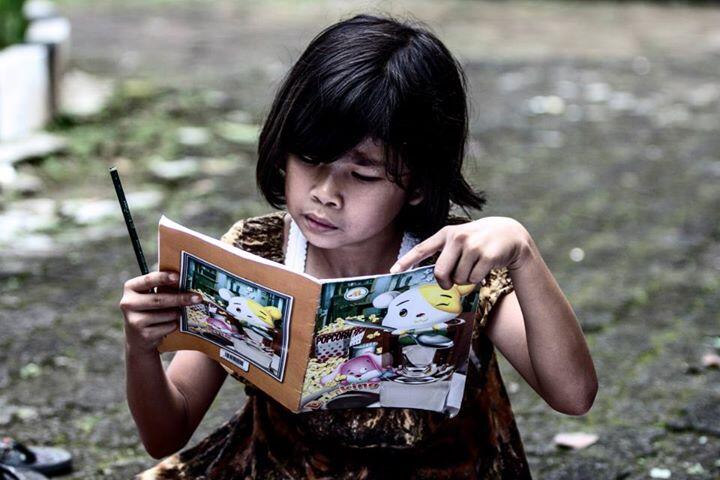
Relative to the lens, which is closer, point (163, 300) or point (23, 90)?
point (163, 300)

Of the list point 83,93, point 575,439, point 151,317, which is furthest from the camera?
point 83,93

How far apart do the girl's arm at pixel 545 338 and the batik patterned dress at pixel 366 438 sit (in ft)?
0.18

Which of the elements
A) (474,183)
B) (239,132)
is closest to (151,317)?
(474,183)

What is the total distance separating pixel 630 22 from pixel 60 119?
558 centimetres

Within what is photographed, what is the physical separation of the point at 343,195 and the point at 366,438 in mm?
397

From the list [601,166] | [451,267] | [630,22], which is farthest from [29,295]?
[630,22]

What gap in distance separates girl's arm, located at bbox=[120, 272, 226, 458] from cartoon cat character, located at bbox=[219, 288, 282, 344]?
66mm

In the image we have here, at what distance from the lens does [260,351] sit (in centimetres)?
163

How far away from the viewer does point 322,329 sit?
1560mm

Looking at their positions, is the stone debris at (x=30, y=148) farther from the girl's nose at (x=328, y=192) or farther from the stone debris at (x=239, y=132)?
the girl's nose at (x=328, y=192)

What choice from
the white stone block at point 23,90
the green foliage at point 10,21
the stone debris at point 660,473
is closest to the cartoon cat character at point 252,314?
the stone debris at point 660,473

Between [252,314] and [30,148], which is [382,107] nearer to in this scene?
[252,314]

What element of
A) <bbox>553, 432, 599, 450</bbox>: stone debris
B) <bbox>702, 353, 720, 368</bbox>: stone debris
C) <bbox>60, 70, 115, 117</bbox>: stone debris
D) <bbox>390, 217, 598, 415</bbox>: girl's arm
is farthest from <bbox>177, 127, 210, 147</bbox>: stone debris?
<bbox>390, 217, 598, 415</bbox>: girl's arm

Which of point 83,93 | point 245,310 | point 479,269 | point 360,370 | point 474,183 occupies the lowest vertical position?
point 83,93
